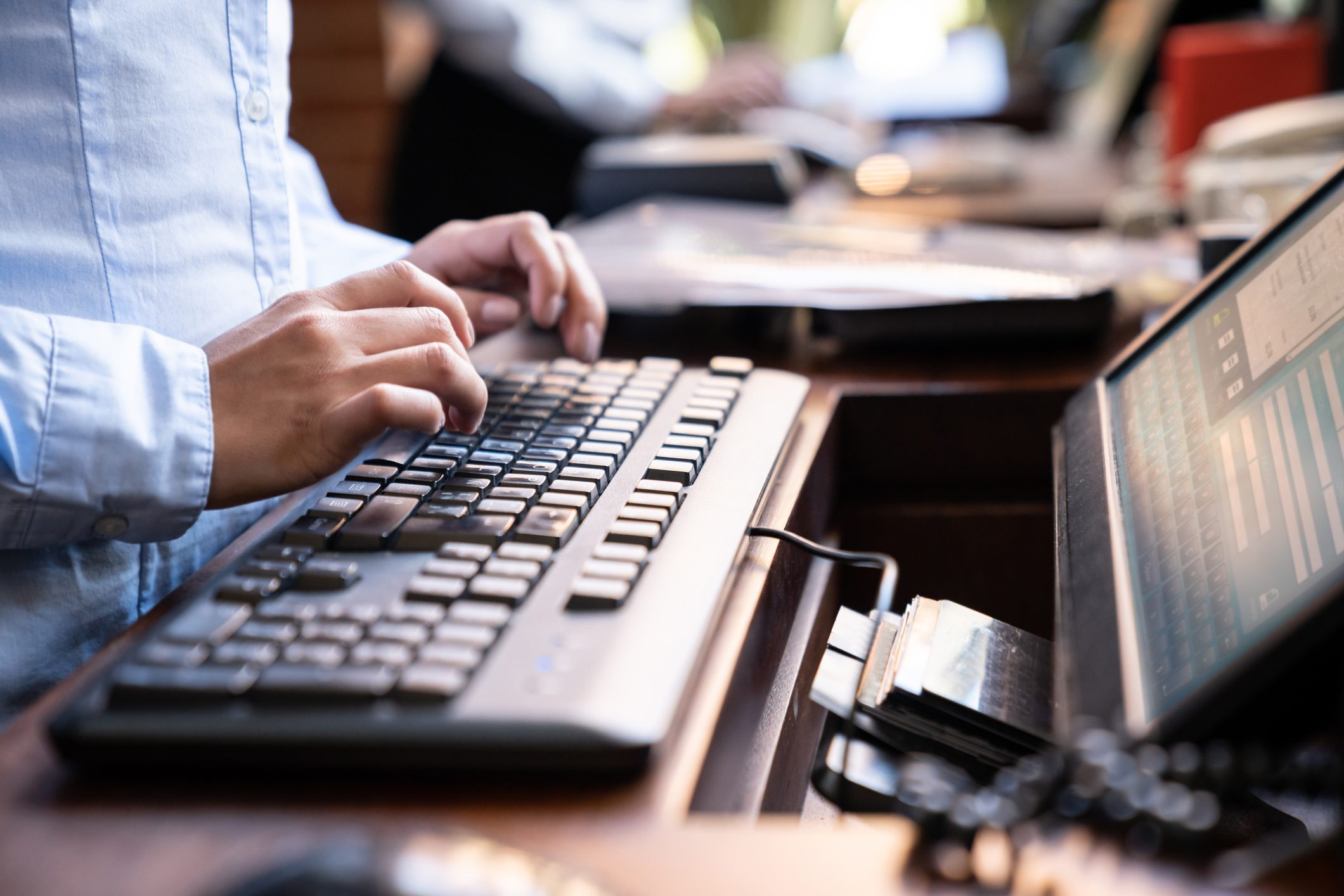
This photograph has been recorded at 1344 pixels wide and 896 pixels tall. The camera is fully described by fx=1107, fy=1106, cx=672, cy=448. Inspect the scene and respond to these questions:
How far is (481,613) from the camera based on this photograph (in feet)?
1.18

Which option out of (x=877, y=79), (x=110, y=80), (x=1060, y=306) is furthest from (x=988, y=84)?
(x=110, y=80)

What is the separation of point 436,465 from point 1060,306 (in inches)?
17.5

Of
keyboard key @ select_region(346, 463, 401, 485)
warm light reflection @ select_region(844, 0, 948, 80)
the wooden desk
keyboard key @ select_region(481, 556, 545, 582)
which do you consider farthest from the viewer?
warm light reflection @ select_region(844, 0, 948, 80)

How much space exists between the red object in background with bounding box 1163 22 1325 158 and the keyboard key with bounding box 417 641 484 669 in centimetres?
165

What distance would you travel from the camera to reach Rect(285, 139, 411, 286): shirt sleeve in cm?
82

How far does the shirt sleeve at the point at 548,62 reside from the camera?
2.06 metres

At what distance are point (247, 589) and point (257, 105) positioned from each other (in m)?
0.36

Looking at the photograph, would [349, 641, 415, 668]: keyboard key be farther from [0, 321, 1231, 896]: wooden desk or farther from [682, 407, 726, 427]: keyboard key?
[682, 407, 726, 427]: keyboard key

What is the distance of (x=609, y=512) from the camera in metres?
0.45

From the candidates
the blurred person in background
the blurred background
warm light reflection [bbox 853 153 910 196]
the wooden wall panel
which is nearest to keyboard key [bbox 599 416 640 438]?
the blurred background

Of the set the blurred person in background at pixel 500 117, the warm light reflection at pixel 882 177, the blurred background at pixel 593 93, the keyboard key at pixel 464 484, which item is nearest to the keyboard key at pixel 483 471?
the keyboard key at pixel 464 484

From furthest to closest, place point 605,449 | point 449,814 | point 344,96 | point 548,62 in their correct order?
1. point 344,96
2. point 548,62
3. point 605,449
4. point 449,814

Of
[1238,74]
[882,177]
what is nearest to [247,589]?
[882,177]

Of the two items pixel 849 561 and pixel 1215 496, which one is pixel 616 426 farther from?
pixel 1215 496
